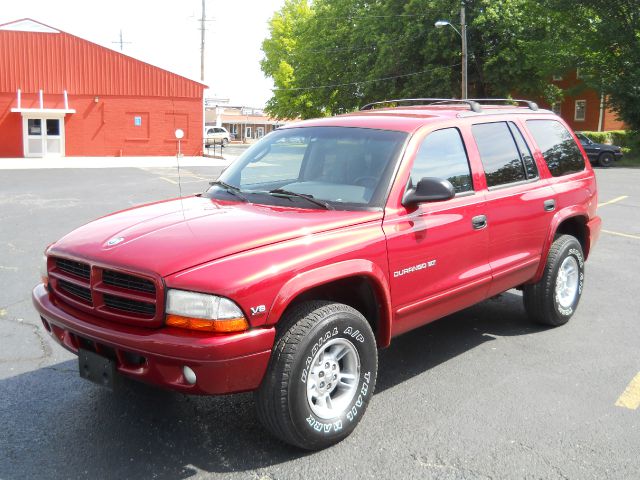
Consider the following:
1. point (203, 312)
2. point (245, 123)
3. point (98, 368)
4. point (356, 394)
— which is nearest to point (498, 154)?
point (356, 394)

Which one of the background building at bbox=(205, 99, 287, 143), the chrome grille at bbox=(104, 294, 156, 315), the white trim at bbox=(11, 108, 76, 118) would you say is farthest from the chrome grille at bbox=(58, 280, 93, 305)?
the background building at bbox=(205, 99, 287, 143)

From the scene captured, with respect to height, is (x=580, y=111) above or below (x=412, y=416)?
above

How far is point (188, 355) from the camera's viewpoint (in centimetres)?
295

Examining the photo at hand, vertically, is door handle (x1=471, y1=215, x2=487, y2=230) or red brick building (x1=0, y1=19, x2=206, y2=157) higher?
red brick building (x1=0, y1=19, x2=206, y2=157)

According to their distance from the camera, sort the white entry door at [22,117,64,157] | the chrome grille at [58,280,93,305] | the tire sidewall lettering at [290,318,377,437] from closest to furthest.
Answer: the tire sidewall lettering at [290,318,377,437] < the chrome grille at [58,280,93,305] < the white entry door at [22,117,64,157]

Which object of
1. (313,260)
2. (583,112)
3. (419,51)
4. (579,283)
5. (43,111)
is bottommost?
(579,283)

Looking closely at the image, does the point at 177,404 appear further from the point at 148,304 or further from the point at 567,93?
the point at 567,93

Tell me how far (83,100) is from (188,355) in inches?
1470

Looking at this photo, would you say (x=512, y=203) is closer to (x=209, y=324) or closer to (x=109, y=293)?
(x=209, y=324)

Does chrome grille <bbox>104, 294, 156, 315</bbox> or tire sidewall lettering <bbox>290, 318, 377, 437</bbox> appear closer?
chrome grille <bbox>104, 294, 156, 315</bbox>

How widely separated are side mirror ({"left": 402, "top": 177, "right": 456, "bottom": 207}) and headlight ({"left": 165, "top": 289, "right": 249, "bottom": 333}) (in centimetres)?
139

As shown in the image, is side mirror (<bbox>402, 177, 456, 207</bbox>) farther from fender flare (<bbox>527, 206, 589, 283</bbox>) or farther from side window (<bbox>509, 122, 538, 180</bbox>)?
fender flare (<bbox>527, 206, 589, 283</bbox>)

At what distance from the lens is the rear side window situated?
17.7ft

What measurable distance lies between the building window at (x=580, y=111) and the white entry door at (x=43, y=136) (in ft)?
120
